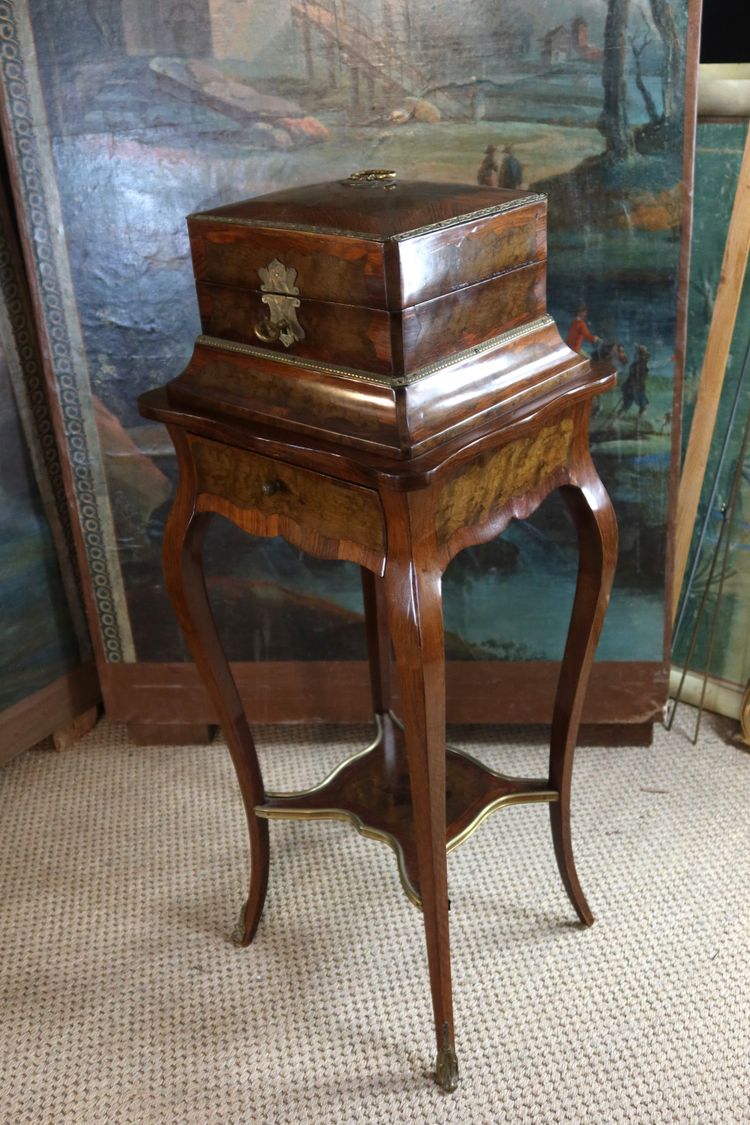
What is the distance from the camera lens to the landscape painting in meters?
1.57

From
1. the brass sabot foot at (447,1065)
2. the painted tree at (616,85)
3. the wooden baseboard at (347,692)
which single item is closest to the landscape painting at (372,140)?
the painted tree at (616,85)

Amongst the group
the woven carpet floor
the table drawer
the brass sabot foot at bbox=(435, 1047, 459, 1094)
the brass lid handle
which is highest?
the brass lid handle

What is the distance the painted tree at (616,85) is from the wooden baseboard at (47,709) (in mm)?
1439

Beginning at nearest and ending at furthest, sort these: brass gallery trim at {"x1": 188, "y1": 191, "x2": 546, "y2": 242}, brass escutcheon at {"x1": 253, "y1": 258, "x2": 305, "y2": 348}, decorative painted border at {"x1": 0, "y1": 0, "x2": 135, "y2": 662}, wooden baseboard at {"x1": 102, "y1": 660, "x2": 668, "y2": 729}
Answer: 1. brass gallery trim at {"x1": 188, "y1": 191, "x2": 546, "y2": 242}
2. brass escutcheon at {"x1": 253, "y1": 258, "x2": 305, "y2": 348}
3. decorative painted border at {"x1": 0, "y1": 0, "x2": 135, "y2": 662}
4. wooden baseboard at {"x1": 102, "y1": 660, "x2": 668, "y2": 729}

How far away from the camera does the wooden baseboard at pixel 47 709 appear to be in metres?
2.06

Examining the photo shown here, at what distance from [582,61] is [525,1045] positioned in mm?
1454

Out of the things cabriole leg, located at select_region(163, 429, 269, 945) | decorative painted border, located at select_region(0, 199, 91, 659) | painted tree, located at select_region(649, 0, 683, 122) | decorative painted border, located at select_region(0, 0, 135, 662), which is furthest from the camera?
decorative painted border, located at select_region(0, 199, 91, 659)

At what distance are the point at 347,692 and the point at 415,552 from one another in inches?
38.7

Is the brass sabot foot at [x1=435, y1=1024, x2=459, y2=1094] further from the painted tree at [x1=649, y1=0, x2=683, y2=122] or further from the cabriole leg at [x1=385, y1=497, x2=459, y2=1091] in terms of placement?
the painted tree at [x1=649, y1=0, x2=683, y2=122]

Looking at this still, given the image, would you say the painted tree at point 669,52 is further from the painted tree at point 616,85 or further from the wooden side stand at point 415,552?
the wooden side stand at point 415,552

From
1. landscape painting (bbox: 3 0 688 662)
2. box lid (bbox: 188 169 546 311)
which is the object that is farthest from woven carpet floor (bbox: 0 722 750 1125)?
box lid (bbox: 188 169 546 311)

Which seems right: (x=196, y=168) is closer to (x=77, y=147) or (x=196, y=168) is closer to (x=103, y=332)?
(x=77, y=147)

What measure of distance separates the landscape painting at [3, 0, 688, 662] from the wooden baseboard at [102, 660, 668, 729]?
0.27m

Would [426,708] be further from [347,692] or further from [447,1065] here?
[347,692]
